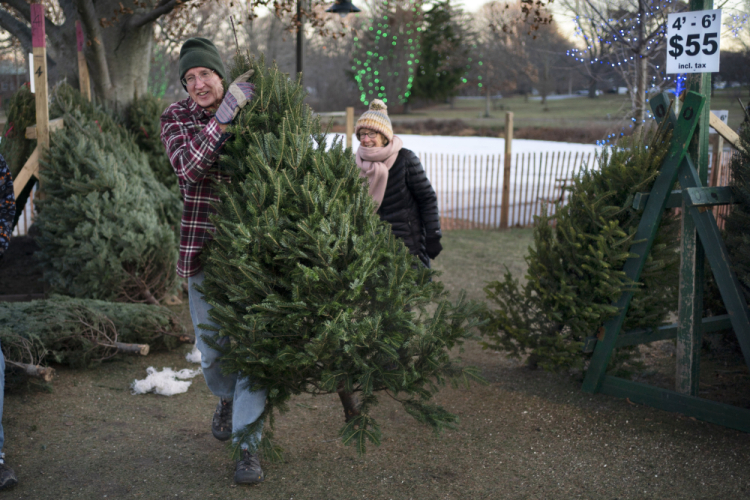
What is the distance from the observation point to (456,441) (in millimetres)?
3619

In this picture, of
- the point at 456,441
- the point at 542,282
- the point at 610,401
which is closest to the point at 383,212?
the point at 542,282

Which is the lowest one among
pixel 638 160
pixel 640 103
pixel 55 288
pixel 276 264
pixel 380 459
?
pixel 380 459

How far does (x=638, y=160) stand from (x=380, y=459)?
232 centimetres

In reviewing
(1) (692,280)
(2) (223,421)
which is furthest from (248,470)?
(1) (692,280)

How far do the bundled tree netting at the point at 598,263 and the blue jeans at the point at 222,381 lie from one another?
6.62ft

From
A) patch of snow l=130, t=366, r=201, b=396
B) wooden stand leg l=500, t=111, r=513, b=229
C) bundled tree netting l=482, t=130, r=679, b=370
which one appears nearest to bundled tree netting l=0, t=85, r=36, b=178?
patch of snow l=130, t=366, r=201, b=396

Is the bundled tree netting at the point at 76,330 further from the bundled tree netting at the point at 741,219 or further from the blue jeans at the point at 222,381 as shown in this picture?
the bundled tree netting at the point at 741,219

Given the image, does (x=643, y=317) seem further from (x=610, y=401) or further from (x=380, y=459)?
(x=380, y=459)

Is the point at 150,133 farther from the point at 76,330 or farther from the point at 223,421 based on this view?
the point at 223,421

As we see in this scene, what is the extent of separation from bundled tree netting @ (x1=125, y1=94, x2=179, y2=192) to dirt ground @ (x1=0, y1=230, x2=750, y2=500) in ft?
10.8

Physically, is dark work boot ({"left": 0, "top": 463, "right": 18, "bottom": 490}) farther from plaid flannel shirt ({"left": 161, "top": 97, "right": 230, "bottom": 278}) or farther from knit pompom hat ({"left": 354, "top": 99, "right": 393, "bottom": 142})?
knit pompom hat ({"left": 354, "top": 99, "right": 393, "bottom": 142})

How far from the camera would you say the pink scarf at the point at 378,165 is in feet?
14.0

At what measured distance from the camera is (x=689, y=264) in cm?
377

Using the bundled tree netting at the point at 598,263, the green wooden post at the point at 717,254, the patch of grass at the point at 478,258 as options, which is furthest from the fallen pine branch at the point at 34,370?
the green wooden post at the point at 717,254
